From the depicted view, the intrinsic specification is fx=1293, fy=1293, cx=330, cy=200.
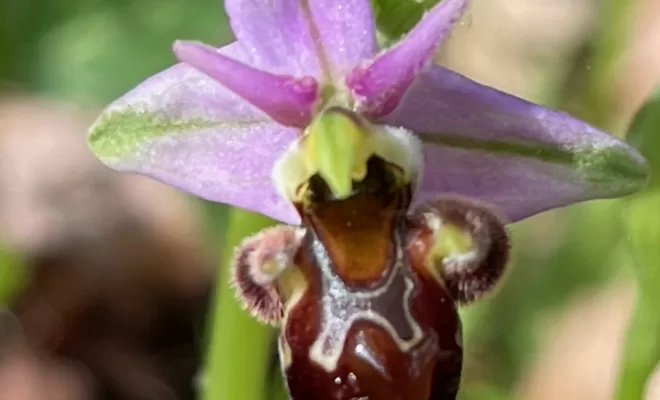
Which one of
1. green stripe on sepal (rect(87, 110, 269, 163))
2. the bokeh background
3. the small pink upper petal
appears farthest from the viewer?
the bokeh background

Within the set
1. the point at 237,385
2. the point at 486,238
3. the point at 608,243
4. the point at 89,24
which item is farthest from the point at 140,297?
the point at 486,238

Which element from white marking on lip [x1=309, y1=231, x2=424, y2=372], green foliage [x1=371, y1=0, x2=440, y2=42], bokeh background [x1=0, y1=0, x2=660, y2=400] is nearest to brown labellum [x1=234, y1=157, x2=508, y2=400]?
white marking on lip [x1=309, y1=231, x2=424, y2=372]

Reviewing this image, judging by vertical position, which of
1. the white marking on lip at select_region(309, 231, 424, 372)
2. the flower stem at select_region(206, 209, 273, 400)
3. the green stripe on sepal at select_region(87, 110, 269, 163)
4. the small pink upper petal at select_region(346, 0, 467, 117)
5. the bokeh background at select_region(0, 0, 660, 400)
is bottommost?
the bokeh background at select_region(0, 0, 660, 400)

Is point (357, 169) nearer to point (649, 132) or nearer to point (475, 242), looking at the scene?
point (475, 242)

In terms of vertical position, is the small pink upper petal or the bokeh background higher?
the small pink upper petal

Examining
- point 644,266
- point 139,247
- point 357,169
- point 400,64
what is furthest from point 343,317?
point 139,247

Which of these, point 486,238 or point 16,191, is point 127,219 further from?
point 486,238

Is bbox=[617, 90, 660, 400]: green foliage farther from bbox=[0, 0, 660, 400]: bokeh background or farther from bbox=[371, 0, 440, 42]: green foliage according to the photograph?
bbox=[0, 0, 660, 400]: bokeh background
